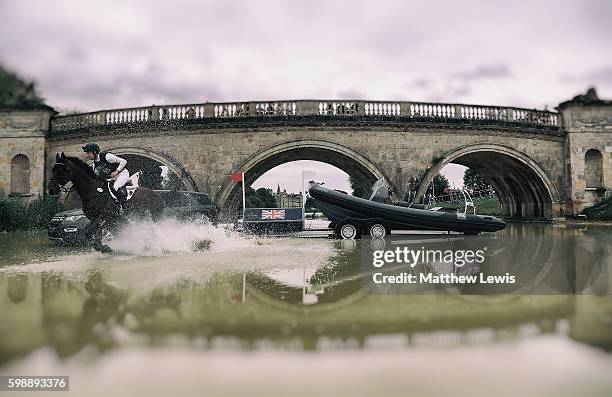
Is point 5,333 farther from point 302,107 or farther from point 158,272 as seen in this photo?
point 302,107

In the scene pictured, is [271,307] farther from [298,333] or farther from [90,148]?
[90,148]

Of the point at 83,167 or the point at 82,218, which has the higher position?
the point at 83,167

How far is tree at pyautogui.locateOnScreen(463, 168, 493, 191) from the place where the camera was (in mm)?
45400

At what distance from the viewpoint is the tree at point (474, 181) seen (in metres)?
45.4

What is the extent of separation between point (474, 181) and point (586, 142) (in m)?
31.9

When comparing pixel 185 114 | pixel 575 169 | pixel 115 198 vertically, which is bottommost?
pixel 115 198

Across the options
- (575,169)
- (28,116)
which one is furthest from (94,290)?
(575,169)

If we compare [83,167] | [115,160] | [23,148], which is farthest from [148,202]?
[23,148]

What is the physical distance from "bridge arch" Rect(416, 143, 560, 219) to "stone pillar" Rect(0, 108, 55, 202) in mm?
15409

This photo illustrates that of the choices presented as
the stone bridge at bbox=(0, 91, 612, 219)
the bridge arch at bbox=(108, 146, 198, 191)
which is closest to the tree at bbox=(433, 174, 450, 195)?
the stone bridge at bbox=(0, 91, 612, 219)

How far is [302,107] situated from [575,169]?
11.9 meters

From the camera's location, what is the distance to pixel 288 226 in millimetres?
12344

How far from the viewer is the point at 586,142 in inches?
671

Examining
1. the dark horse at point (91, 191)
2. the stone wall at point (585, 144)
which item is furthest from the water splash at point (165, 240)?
the stone wall at point (585, 144)
